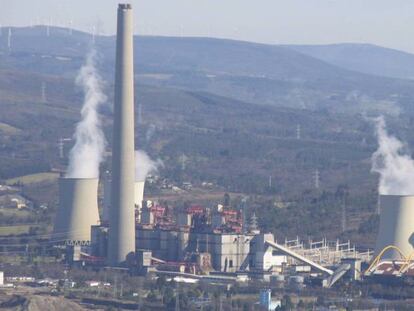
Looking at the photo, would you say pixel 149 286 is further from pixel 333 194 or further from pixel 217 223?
pixel 333 194

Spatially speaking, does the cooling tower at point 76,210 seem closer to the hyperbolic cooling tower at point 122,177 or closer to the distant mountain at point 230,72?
the hyperbolic cooling tower at point 122,177

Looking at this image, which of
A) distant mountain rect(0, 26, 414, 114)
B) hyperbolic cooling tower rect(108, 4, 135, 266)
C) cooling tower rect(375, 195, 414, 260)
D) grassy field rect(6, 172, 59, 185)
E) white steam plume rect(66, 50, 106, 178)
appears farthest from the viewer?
distant mountain rect(0, 26, 414, 114)

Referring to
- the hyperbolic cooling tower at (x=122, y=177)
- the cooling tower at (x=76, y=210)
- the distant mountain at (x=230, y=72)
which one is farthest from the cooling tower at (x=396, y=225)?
the distant mountain at (x=230, y=72)

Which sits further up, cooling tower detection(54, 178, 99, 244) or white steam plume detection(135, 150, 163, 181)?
white steam plume detection(135, 150, 163, 181)

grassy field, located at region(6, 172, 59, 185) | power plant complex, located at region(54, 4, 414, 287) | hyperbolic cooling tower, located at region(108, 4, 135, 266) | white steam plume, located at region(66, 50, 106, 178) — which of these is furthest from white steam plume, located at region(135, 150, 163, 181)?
hyperbolic cooling tower, located at region(108, 4, 135, 266)

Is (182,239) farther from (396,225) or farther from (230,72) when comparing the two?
(230,72)

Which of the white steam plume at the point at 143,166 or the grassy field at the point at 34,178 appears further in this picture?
the grassy field at the point at 34,178

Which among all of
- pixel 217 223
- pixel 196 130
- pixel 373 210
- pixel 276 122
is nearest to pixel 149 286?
pixel 217 223

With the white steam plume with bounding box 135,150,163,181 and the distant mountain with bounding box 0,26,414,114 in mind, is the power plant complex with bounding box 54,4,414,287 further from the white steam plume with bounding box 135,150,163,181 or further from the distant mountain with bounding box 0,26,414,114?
the distant mountain with bounding box 0,26,414,114
